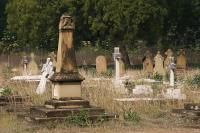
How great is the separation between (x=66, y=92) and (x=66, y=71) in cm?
58

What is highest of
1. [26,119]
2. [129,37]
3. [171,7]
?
[171,7]

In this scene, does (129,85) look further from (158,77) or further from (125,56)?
(125,56)

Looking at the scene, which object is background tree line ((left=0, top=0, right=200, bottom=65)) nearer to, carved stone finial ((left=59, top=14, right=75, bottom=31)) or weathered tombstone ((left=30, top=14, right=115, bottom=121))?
Result: carved stone finial ((left=59, top=14, right=75, bottom=31))

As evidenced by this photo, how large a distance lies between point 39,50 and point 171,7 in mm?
12944

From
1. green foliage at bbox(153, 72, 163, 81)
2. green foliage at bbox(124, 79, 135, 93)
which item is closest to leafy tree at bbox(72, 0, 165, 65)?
green foliage at bbox(153, 72, 163, 81)

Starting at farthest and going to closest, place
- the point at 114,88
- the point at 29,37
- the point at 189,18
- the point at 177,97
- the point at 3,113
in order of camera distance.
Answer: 1. the point at 189,18
2. the point at 29,37
3. the point at 114,88
4. the point at 177,97
5. the point at 3,113

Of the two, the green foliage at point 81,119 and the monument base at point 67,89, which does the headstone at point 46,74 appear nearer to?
the monument base at point 67,89

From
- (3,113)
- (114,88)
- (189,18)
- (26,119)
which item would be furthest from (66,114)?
(189,18)

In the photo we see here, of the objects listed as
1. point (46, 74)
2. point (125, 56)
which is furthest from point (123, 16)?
point (46, 74)

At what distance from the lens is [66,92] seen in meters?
14.9

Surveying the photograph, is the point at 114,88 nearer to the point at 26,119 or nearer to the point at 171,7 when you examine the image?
the point at 26,119

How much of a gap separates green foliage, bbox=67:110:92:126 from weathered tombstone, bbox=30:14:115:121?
0.44 ft

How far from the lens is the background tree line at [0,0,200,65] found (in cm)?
4078

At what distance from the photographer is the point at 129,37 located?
133ft
